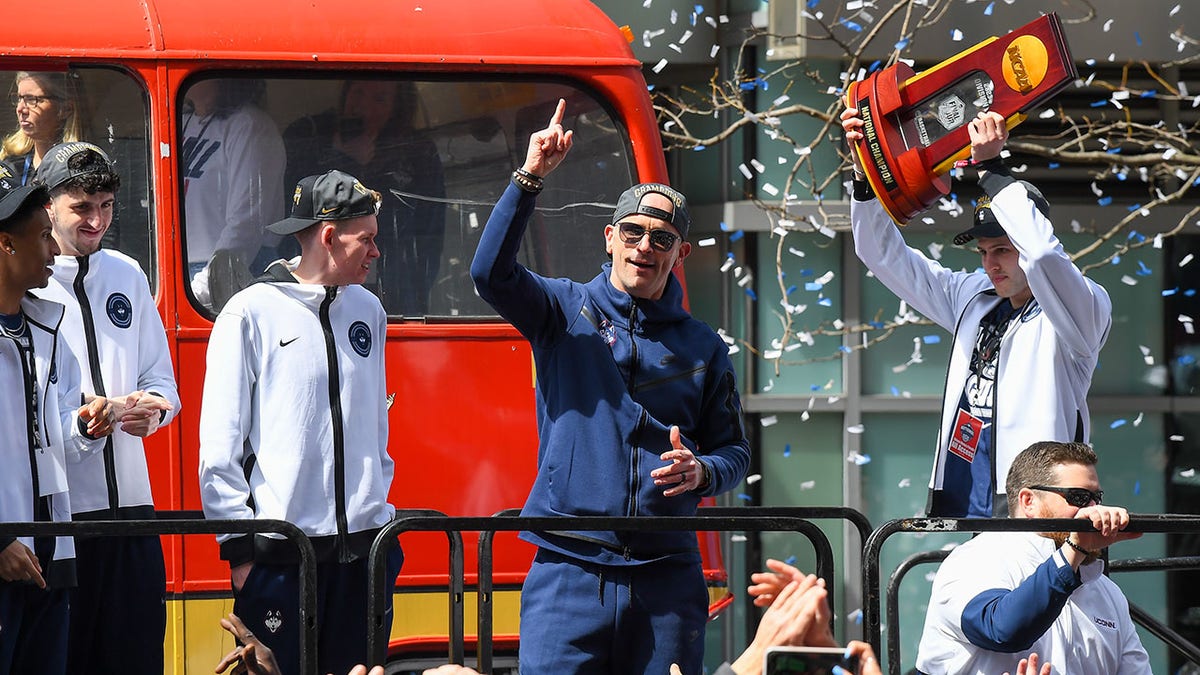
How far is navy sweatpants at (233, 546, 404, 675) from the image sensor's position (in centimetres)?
493

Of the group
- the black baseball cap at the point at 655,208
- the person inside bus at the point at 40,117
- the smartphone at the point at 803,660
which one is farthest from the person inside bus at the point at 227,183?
the smartphone at the point at 803,660

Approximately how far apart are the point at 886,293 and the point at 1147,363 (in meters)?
1.68

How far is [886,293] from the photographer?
988 cm

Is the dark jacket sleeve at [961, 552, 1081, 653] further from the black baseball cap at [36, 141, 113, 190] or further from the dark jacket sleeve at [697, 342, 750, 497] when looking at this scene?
the black baseball cap at [36, 141, 113, 190]

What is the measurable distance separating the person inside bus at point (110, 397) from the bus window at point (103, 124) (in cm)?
91

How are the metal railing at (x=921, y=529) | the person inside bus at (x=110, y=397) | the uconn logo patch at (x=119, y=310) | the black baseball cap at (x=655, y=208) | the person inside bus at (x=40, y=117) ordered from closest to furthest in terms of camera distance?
the metal railing at (x=921, y=529), the black baseball cap at (x=655, y=208), the person inside bus at (x=110, y=397), the uconn logo patch at (x=119, y=310), the person inside bus at (x=40, y=117)

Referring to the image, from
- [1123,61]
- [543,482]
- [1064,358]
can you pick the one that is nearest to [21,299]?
[543,482]

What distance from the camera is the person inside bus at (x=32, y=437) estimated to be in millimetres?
4355

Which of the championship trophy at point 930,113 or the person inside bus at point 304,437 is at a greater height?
the championship trophy at point 930,113

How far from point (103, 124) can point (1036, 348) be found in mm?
3409

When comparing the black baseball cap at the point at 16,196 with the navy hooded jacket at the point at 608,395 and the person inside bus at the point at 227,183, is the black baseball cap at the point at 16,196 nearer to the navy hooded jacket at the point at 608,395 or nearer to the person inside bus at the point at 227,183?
the navy hooded jacket at the point at 608,395

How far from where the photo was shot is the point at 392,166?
6.29 meters

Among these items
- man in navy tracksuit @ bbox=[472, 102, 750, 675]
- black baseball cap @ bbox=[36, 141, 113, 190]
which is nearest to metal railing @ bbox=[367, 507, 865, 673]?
man in navy tracksuit @ bbox=[472, 102, 750, 675]

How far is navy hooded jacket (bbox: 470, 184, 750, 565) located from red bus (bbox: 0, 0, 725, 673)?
161 centimetres
